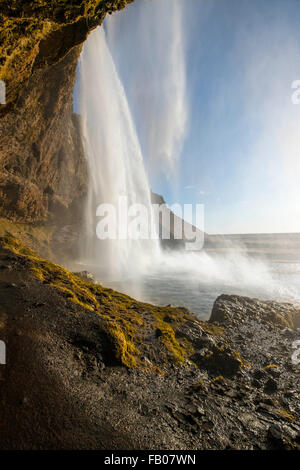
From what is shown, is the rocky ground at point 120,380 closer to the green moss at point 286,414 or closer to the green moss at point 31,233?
the green moss at point 286,414

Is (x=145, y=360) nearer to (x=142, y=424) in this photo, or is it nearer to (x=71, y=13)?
(x=142, y=424)

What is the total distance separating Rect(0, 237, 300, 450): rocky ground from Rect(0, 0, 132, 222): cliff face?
707cm

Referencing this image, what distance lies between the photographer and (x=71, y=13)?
6137 millimetres

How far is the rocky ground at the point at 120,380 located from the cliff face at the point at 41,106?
7065mm

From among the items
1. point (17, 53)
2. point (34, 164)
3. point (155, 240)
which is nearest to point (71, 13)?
point (17, 53)

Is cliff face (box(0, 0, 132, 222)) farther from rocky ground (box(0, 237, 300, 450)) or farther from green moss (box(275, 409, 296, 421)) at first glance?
green moss (box(275, 409, 296, 421))

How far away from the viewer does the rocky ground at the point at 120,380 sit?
10.5 ft

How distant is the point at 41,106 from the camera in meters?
20.0

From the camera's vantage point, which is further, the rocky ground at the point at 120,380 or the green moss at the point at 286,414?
the green moss at the point at 286,414

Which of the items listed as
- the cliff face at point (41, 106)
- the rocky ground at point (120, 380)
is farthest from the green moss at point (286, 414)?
the cliff face at point (41, 106)

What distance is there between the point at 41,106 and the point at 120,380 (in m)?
24.6

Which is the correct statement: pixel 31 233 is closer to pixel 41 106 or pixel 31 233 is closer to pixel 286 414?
pixel 41 106

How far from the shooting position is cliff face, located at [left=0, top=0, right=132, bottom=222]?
5.73 metres

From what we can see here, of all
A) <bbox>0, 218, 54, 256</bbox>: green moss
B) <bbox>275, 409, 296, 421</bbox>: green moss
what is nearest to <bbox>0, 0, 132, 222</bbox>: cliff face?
<bbox>0, 218, 54, 256</bbox>: green moss
